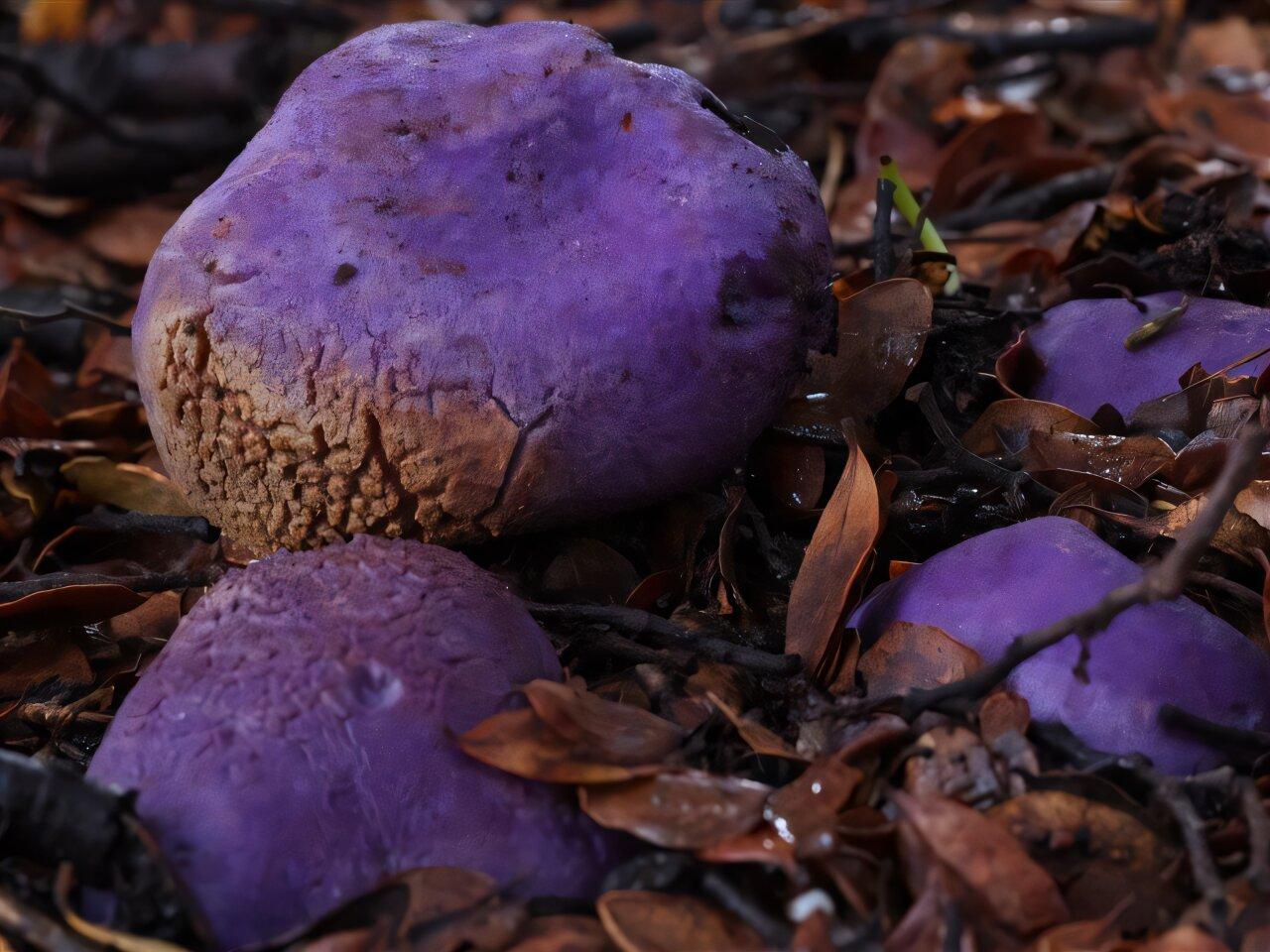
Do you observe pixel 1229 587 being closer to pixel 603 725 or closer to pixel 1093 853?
pixel 1093 853

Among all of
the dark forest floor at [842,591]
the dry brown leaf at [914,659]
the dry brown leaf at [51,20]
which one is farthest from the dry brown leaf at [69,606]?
the dry brown leaf at [51,20]

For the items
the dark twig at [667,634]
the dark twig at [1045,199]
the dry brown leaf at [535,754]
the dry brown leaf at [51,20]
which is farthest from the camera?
the dry brown leaf at [51,20]

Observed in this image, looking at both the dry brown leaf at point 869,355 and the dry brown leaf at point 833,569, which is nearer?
the dry brown leaf at point 833,569

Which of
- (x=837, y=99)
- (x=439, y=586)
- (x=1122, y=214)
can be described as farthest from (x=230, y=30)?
(x=439, y=586)

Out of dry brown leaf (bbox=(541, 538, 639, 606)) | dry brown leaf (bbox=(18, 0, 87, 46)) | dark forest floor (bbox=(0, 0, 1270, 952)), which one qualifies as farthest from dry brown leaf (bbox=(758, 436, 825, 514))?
dry brown leaf (bbox=(18, 0, 87, 46))

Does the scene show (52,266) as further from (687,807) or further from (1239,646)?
(1239,646)

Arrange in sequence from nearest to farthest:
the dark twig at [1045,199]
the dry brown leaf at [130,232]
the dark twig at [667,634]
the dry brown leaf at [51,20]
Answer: the dark twig at [667,634] → the dark twig at [1045,199] → the dry brown leaf at [130,232] → the dry brown leaf at [51,20]

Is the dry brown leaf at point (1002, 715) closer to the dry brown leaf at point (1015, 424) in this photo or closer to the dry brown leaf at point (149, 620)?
the dry brown leaf at point (1015, 424)
